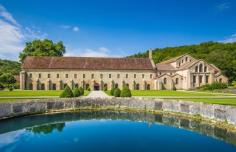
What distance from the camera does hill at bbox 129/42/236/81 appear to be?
196ft

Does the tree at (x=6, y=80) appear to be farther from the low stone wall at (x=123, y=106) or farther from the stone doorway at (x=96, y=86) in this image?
the low stone wall at (x=123, y=106)

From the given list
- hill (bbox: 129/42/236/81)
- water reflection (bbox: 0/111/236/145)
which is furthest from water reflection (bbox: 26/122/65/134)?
hill (bbox: 129/42/236/81)

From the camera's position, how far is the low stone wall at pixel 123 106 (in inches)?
663

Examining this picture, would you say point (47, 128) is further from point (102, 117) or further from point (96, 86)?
point (96, 86)

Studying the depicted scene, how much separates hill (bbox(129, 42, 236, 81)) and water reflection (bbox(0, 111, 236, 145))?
44.8 m

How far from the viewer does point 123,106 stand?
932 inches

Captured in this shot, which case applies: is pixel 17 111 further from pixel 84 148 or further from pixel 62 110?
pixel 84 148

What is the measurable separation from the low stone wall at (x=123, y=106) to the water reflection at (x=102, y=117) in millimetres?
705

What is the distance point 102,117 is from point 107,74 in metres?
28.8

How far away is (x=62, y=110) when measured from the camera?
21984 millimetres

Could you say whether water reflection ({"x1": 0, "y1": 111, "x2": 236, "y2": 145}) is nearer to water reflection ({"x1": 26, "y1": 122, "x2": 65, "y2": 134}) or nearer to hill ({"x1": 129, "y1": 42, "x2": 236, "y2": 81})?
water reflection ({"x1": 26, "y1": 122, "x2": 65, "y2": 134})

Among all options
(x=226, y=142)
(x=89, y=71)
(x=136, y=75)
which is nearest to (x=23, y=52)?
(x=89, y=71)

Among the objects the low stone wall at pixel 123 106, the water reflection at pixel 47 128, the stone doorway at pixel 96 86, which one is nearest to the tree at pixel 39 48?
the stone doorway at pixel 96 86

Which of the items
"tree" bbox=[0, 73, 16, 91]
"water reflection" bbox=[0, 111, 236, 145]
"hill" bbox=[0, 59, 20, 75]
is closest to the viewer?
"water reflection" bbox=[0, 111, 236, 145]
